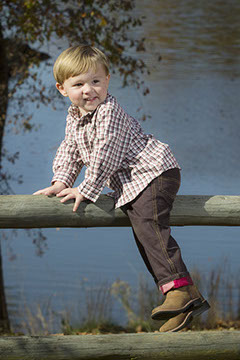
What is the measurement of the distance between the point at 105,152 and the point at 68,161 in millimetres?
412

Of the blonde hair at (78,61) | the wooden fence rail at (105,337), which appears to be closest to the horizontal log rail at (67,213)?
the wooden fence rail at (105,337)

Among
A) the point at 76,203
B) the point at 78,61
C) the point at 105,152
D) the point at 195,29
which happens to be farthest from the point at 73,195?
the point at 195,29

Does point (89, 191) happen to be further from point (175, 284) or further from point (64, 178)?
point (175, 284)

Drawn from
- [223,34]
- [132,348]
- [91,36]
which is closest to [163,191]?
[132,348]

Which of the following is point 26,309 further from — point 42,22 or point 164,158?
point 164,158

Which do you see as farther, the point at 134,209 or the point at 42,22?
the point at 42,22

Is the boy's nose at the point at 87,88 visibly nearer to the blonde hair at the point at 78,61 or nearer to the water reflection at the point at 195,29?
the blonde hair at the point at 78,61

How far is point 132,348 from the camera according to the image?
332 centimetres

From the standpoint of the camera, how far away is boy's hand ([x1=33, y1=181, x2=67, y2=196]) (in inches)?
131

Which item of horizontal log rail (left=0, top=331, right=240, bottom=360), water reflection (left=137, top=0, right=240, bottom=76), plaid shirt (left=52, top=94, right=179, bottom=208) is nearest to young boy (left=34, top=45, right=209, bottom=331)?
plaid shirt (left=52, top=94, right=179, bottom=208)

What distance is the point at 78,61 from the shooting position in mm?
3189

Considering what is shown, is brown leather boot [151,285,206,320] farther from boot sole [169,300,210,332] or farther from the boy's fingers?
the boy's fingers

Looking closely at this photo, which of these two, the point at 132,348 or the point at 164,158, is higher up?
the point at 164,158

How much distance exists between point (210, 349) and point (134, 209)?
3.10ft
